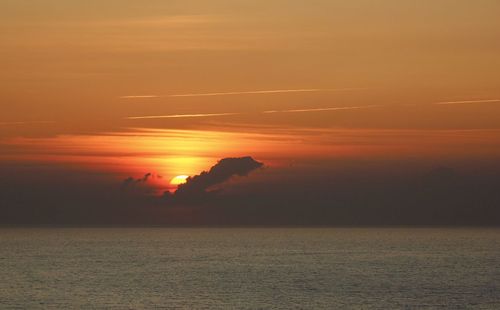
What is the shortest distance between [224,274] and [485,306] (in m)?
62.9

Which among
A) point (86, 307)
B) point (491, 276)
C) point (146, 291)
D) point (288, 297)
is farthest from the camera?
point (491, 276)

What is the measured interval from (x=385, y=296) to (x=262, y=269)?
2350 inches

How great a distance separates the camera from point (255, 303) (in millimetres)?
109125

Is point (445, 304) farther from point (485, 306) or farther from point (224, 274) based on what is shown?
point (224, 274)

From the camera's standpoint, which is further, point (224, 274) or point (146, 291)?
point (224, 274)

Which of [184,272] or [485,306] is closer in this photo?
[485,306]

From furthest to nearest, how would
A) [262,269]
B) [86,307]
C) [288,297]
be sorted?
[262,269]
[288,297]
[86,307]

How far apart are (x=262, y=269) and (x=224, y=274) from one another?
1617cm

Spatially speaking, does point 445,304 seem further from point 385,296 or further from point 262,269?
point 262,269

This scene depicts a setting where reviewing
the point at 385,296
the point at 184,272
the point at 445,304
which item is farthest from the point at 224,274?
the point at 445,304

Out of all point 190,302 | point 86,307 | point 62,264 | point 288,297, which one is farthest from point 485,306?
point 62,264

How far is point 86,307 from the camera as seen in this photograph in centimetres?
10406

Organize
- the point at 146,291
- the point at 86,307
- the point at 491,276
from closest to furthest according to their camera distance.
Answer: the point at 86,307 < the point at 146,291 < the point at 491,276

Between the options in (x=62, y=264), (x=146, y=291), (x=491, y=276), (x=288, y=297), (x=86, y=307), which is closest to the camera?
(x=86, y=307)
